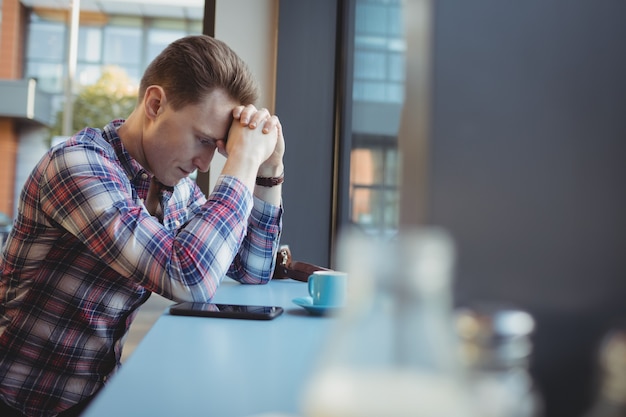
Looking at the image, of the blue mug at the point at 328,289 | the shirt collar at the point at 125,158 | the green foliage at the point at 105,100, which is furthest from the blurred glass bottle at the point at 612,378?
the green foliage at the point at 105,100

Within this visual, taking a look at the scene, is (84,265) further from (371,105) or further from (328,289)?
(371,105)

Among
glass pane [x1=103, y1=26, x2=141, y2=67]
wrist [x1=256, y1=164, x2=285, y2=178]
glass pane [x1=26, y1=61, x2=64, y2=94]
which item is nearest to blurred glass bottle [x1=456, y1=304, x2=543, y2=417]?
wrist [x1=256, y1=164, x2=285, y2=178]

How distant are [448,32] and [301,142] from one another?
214 centimetres

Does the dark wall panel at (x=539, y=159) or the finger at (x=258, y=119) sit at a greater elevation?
the finger at (x=258, y=119)

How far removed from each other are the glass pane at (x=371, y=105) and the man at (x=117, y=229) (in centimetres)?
56

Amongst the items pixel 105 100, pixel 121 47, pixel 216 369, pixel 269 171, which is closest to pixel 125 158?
pixel 269 171

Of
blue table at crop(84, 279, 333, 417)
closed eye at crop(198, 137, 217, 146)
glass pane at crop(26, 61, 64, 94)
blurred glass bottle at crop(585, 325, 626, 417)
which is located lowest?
blue table at crop(84, 279, 333, 417)

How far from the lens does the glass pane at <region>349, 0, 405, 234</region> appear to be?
192cm

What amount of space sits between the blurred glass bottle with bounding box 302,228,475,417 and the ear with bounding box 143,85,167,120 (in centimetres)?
117

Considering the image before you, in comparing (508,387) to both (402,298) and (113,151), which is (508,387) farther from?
(113,151)

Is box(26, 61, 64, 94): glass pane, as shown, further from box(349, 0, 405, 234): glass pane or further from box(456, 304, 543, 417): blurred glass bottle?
box(456, 304, 543, 417): blurred glass bottle

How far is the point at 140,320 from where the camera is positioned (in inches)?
122

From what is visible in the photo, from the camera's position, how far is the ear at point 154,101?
53.5 inches

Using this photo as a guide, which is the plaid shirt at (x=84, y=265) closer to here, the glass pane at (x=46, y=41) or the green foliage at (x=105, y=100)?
the green foliage at (x=105, y=100)
